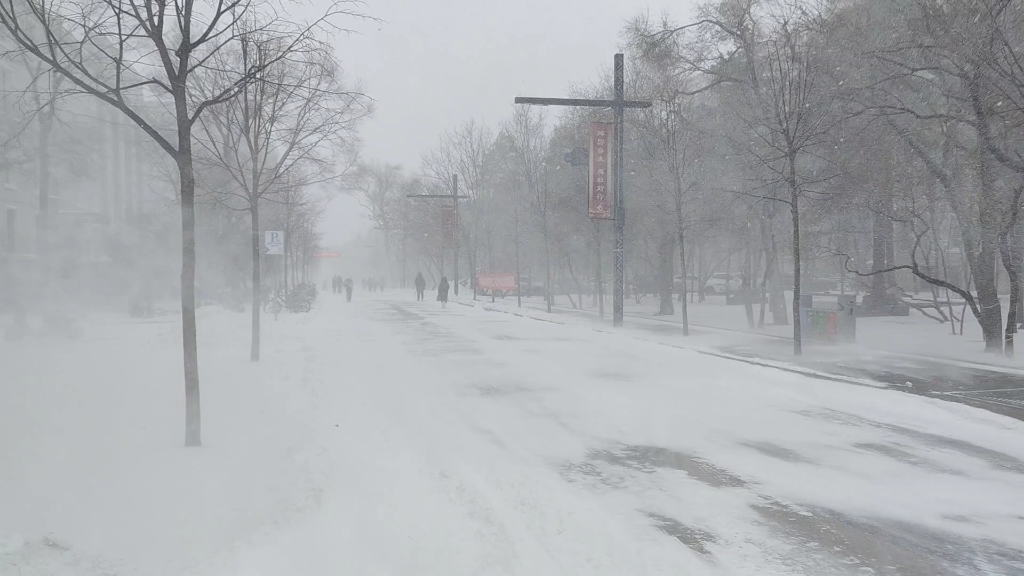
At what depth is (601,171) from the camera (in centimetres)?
2017

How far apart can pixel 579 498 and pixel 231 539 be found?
2562 millimetres

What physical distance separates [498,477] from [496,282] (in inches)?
1738

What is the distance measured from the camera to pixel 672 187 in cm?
2183

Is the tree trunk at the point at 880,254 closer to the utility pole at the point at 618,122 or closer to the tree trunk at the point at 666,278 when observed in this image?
the utility pole at the point at 618,122

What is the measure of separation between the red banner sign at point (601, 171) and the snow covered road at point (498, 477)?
8989 mm

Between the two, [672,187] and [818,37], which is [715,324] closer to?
[672,187]

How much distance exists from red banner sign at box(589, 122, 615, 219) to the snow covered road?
29.5 feet

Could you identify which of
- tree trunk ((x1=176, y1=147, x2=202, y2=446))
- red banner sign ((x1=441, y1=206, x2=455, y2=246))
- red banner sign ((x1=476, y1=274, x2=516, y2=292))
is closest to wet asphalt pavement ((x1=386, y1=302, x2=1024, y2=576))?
tree trunk ((x1=176, y1=147, x2=202, y2=446))

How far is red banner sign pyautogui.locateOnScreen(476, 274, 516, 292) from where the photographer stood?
50219 mm

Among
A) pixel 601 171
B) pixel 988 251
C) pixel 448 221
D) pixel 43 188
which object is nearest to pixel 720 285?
pixel 448 221

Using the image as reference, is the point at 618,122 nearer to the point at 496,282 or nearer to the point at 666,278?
the point at 666,278

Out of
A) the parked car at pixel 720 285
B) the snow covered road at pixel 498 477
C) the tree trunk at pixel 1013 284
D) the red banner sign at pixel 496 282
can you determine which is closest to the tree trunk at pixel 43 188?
the snow covered road at pixel 498 477

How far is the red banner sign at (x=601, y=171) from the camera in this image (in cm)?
2005

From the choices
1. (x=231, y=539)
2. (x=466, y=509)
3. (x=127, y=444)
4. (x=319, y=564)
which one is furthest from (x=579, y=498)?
(x=127, y=444)
